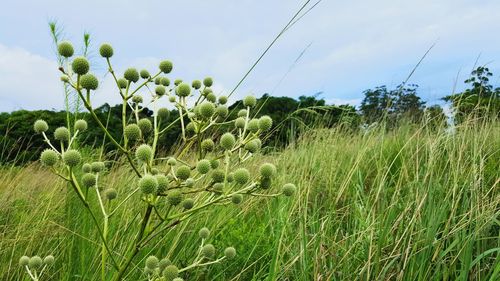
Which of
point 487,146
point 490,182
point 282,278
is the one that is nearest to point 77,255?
point 282,278

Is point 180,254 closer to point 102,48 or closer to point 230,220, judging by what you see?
point 230,220

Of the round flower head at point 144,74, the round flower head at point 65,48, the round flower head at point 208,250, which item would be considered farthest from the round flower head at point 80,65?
the round flower head at point 208,250

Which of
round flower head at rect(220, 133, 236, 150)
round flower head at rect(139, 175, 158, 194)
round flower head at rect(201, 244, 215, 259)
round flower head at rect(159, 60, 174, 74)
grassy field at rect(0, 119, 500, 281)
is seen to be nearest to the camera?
round flower head at rect(139, 175, 158, 194)

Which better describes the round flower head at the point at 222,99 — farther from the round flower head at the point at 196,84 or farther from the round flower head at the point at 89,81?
the round flower head at the point at 89,81

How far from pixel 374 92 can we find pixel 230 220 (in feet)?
38.3

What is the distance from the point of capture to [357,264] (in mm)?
2479

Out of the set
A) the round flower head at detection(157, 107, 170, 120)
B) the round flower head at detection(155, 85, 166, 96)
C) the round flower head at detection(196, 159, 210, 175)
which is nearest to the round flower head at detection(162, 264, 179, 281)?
the round flower head at detection(196, 159, 210, 175)

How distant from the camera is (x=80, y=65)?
4.09 feet

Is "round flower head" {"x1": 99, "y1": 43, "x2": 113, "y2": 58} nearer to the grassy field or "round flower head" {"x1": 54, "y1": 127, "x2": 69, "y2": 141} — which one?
"round flower head" {"x1": 54, "y1": 127, "x2": 69, "y2": 141}

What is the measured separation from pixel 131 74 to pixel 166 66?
0.16 metres

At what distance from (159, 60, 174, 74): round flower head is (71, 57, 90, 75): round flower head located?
0.37 m

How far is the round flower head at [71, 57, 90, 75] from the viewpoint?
1244mm

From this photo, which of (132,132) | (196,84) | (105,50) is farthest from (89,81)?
(196,84)

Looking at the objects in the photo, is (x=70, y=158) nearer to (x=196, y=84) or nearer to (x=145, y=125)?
(x=145, y=125)
